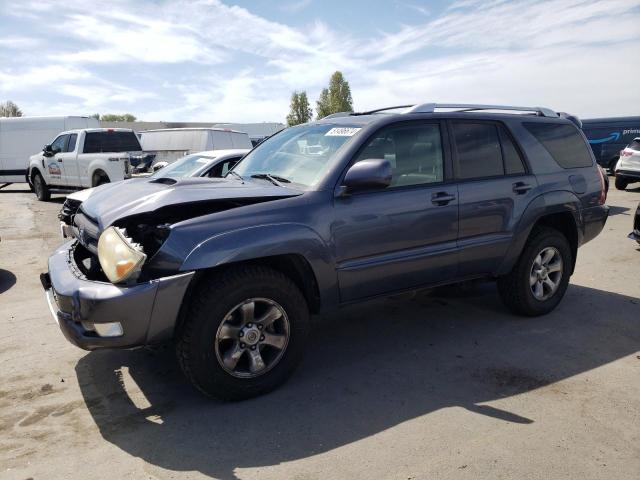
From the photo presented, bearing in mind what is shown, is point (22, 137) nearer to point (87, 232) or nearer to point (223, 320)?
point (87, 232)

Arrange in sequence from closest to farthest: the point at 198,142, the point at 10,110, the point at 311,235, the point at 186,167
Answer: the point at 311,235, the point at 186,167, the point at 198,142, the point at 10,110

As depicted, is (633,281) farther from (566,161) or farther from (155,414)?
(155,414)

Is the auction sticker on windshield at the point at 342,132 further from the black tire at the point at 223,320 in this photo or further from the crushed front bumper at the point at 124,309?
the crushed front bumper at the point at 124,309

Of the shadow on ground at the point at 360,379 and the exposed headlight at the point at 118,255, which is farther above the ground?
the exposed headlight at the point at 118,255

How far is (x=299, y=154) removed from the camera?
159 inches

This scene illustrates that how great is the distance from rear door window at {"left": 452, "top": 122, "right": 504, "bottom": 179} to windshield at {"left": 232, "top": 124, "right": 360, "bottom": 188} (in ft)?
3.05

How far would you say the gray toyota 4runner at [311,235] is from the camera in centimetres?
299

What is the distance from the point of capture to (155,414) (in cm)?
316

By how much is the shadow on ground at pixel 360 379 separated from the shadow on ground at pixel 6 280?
2.72m

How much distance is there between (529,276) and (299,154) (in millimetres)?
2314

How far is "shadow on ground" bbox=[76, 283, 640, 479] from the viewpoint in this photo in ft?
9.43

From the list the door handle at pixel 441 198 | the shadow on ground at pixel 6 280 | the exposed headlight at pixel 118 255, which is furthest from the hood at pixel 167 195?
→ the shadow on ground at pixel 6 280

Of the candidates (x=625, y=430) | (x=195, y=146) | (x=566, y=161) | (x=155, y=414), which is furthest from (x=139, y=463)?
(x=195, y=146)

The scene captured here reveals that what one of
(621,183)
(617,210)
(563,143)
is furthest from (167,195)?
(621,183)
